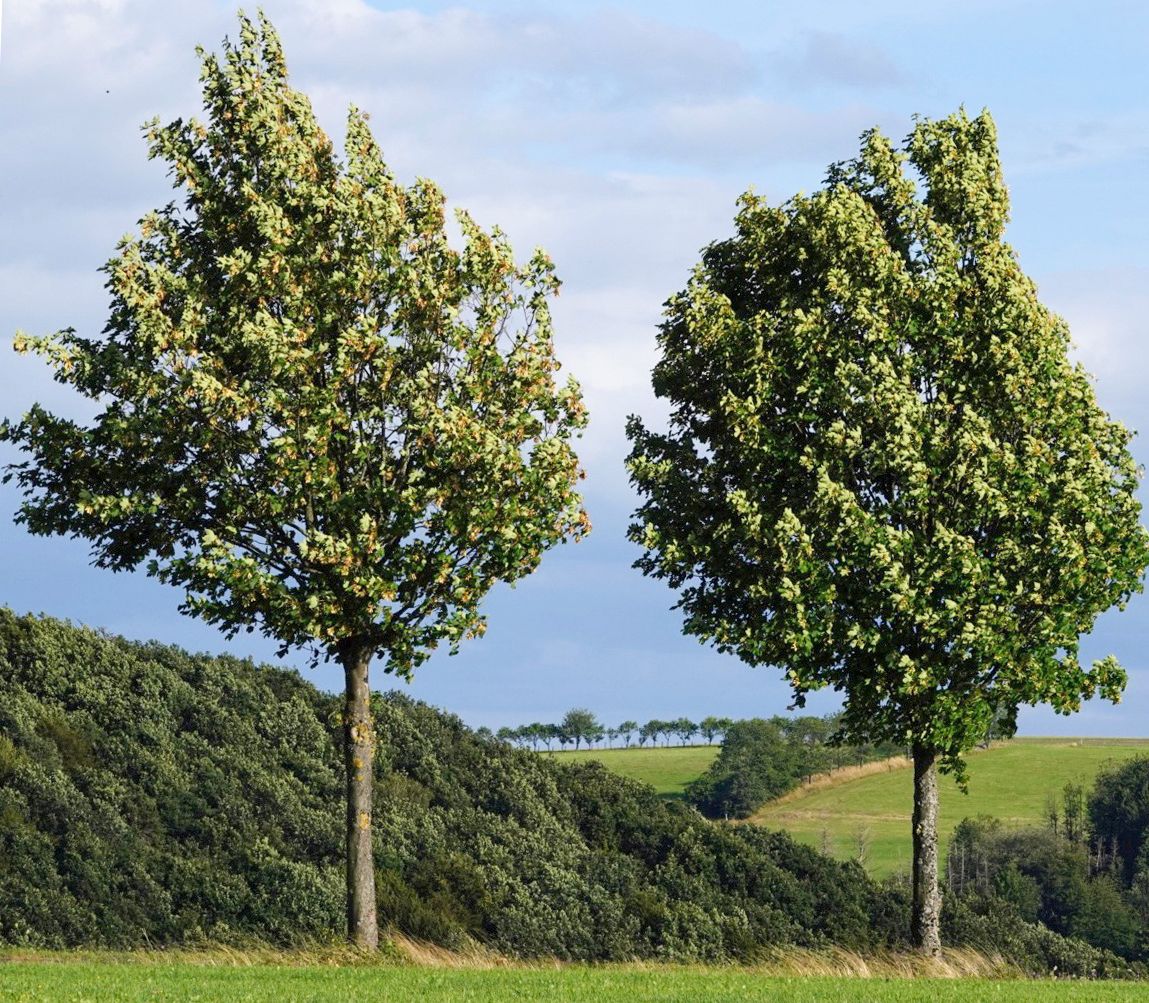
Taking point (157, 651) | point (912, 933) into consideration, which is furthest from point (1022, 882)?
point (912, 933)

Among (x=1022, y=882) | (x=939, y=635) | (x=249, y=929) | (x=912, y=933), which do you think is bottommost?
(x=1022, y=882)

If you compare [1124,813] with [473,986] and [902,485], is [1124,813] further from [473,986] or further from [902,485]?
[473,986]

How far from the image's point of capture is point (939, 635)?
32.1m

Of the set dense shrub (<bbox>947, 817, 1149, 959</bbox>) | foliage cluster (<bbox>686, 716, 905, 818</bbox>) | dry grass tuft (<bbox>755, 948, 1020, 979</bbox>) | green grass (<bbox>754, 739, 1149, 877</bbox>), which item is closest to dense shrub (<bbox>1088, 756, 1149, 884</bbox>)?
dense shrub (<bbox>947, 817, 1149, 959</bbox>)

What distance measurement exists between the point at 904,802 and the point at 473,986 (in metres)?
130

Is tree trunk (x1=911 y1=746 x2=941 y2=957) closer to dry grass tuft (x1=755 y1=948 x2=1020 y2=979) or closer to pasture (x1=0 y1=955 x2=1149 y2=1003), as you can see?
dry grass tuft (x1=755 y1=948 x2=1020 y2=979)

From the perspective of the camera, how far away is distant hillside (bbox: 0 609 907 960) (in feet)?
181

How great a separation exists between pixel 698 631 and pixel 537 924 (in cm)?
3090

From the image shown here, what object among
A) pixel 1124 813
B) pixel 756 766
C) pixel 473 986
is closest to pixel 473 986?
pixel 473 986

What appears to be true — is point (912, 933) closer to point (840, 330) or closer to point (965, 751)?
point (965, 751)

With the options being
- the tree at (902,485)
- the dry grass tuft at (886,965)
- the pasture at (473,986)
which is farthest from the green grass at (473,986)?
the tree at (902,485)

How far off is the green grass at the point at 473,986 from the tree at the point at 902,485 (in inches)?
272

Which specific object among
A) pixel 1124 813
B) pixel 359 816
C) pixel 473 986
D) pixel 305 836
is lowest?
pixel 1124 813

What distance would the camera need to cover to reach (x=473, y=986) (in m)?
25.0
